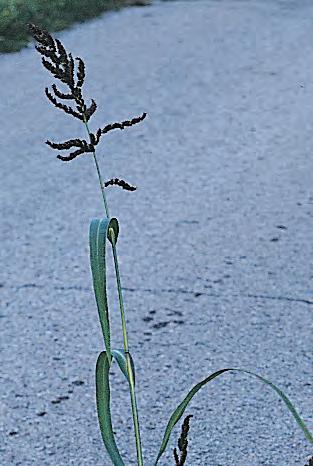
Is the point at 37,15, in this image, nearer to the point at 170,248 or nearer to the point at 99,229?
the point at 170,248

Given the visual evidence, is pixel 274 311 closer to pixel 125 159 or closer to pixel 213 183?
pixel 213 183

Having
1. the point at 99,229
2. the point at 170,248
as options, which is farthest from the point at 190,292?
the point at 99,229

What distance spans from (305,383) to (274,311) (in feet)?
1.72

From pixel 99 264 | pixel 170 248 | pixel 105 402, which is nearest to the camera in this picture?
pixel 99 264

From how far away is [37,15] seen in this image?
7688 mm

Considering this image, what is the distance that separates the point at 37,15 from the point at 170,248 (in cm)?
379

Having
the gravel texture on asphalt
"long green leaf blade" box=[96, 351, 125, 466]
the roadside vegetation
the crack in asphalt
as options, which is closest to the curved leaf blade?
"long green leaf blade" box=[96, 351, 125, 466]

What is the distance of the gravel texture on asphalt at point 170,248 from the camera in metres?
3.07

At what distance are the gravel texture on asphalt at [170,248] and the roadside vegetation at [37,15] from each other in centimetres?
21

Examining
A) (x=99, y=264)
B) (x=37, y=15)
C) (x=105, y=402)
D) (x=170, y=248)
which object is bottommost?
(x=37, y=15)

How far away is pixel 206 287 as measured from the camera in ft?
12.9

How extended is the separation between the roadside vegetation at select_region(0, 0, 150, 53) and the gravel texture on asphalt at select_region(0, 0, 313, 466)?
21 centimetres

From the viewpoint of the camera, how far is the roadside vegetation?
7.35 meters

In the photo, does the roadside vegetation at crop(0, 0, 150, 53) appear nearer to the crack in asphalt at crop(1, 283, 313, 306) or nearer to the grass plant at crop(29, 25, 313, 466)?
the crack in asphalt at crop(1, 283, 313, 306)
